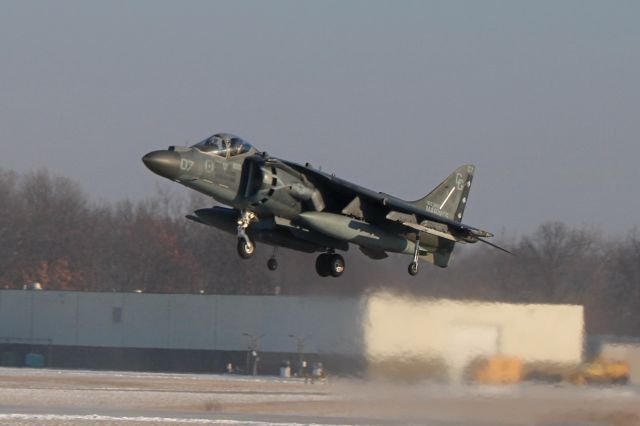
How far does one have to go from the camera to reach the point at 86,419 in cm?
2673

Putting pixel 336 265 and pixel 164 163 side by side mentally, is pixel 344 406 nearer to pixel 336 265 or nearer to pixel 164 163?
pixel 336 265

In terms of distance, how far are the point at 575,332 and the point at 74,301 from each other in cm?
3253

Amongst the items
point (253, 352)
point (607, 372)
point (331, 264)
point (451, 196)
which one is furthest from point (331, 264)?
point (253, 352)

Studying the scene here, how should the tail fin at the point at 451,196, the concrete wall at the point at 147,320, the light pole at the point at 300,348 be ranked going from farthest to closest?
the concrete wall at the point at 147,320 < the light pole at the point at 300,348 < the tail fin at the point at 451,196

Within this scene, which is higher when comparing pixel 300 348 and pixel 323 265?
pixel 323 265

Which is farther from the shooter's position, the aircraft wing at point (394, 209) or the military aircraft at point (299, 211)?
the aircraft wing at point (394, 209)

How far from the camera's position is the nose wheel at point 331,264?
26.2 metres

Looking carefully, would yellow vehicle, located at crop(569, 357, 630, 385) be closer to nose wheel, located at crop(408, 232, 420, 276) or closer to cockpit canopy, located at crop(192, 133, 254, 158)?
nose wheel, located at crop(408, 232, 420, 276)

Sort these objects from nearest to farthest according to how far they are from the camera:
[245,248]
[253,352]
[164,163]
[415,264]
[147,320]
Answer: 1. [164,163]
2. [245,248]
3. [415,264]
4. [253,352]
5. [147,320]

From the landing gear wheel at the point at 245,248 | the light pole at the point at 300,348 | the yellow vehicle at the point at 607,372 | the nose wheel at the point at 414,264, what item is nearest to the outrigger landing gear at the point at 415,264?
the nose wheel at the point at 414,264

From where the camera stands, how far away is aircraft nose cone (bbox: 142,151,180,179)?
22859mm

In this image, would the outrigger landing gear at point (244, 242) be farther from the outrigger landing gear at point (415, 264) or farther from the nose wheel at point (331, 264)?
the outrigger landing gear at point (415, 264)

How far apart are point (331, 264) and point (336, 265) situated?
0.11m

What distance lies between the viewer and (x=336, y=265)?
2622 cm
